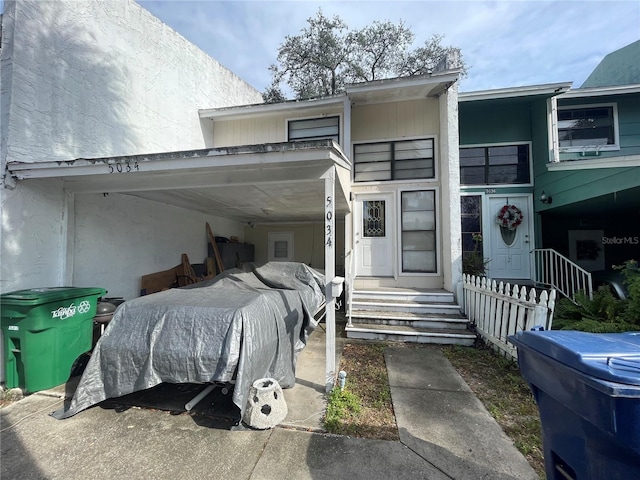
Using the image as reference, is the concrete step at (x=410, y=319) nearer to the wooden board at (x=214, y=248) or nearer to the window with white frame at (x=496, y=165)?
the wooden board at (x=214, y=248)

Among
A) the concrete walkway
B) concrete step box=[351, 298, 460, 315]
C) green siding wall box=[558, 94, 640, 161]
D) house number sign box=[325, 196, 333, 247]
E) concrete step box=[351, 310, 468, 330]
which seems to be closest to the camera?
the concrete walkway

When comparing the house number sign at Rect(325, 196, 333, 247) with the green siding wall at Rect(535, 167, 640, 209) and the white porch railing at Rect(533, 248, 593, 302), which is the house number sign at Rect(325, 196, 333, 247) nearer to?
the green siding wall at Rect(535, 167, 640, 209)

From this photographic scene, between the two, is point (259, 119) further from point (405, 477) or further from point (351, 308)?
point (405, 477)

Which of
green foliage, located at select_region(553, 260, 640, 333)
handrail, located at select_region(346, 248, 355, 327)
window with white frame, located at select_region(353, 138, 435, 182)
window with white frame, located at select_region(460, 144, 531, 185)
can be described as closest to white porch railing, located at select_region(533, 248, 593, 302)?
green foliage, located at select_region(553, 260, 640, 333)

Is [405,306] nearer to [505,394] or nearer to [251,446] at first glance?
[505,394]

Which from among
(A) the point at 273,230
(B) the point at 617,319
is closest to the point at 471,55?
(A) the point at 273,230

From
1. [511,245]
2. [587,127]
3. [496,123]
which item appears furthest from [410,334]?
[587,127]

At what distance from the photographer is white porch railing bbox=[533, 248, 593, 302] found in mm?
6113

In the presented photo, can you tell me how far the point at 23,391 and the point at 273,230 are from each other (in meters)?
6.81

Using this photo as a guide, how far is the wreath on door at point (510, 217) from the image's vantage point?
7250mm

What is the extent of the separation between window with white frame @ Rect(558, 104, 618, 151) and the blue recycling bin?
8.35 meters

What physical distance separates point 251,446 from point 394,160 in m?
6.00

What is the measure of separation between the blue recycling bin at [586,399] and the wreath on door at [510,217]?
666 centimetres

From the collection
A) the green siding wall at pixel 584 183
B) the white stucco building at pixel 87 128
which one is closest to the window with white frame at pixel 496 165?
the green siding wall at pixel 584 183
